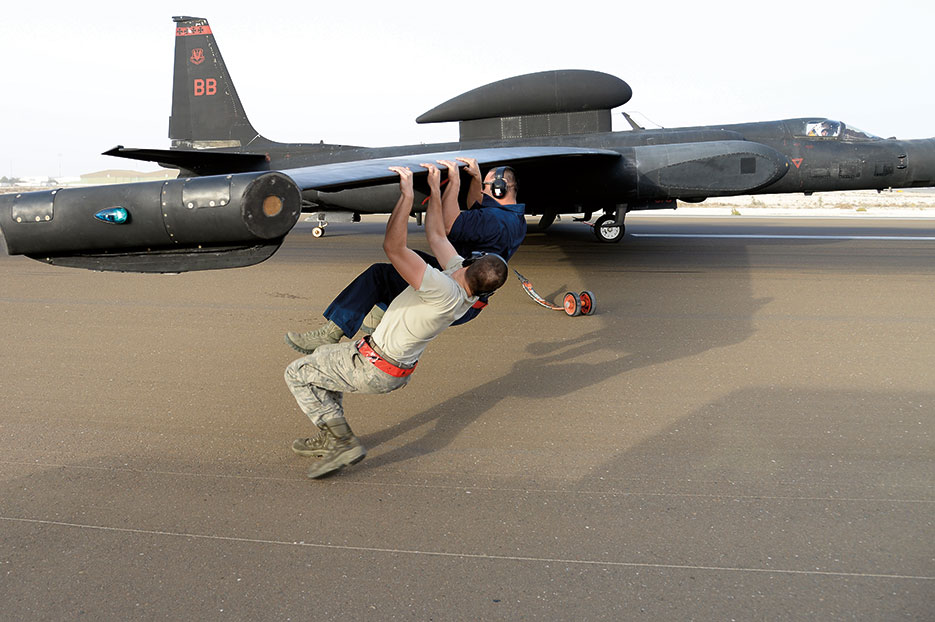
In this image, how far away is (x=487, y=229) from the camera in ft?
16.0

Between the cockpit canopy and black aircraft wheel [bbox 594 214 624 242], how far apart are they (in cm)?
423

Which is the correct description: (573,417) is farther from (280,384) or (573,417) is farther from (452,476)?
(280,384)

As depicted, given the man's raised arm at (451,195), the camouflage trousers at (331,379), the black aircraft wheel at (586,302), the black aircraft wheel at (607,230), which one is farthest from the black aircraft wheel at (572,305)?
the black aircraft wheel at (607,230)

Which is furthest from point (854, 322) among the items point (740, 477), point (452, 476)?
point (452, 476)

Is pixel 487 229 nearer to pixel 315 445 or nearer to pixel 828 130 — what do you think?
pixel 315 445

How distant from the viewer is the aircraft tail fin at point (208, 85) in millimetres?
17625

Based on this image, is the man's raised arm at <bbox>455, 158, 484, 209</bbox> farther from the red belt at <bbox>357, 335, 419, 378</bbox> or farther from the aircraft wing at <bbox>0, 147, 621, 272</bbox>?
the red belt at <bbox>357, 335, 419, 378</bbox>

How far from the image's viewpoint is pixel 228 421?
202 inches

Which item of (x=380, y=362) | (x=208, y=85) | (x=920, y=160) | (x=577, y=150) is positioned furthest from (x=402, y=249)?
(x=208, y=85)

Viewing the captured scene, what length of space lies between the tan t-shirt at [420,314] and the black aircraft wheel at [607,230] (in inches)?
484

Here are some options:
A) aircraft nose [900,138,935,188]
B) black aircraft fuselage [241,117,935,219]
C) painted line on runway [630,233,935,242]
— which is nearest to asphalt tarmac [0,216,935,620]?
black aircraft fuselage [241,117,935,219]

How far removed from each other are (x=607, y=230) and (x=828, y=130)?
494 cm

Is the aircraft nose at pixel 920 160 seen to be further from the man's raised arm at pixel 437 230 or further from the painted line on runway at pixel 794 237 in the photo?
the man's raised arm at pixel 437 230

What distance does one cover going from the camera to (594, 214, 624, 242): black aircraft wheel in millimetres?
15766
